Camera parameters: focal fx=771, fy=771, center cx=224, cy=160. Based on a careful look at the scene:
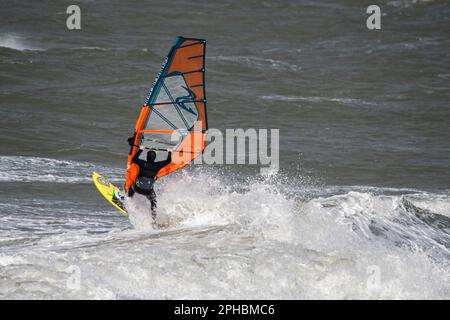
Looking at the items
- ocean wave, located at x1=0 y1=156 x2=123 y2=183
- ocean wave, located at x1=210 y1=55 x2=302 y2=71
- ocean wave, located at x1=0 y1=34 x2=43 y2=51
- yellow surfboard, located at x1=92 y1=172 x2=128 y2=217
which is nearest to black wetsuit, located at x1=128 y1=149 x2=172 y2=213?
yellow surfboard, located at x1=92 y1=172 x2=128 y2=217

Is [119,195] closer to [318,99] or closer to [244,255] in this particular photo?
[244,255]

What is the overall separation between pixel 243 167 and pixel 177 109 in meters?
3.85

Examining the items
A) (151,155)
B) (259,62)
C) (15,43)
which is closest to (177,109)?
(151,155)

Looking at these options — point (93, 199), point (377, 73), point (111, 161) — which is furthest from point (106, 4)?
point (93, 199)

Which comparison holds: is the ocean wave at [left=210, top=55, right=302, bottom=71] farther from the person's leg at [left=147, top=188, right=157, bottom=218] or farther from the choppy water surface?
the person's leg at [left=147, top=188, right=157, bottom=218]

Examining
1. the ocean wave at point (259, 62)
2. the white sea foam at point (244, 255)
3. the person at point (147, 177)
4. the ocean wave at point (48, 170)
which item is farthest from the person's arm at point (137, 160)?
the ocean wave at point (259, 62)

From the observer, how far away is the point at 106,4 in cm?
2444

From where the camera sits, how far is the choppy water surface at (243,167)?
22.2ft

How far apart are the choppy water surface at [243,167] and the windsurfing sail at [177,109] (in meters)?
0.48

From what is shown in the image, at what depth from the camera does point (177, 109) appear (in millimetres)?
9914

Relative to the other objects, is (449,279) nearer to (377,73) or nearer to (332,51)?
(377,73)

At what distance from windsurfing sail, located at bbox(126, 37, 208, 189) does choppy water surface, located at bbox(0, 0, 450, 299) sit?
0.48 m

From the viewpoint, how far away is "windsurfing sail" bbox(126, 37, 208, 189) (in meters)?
9.59
